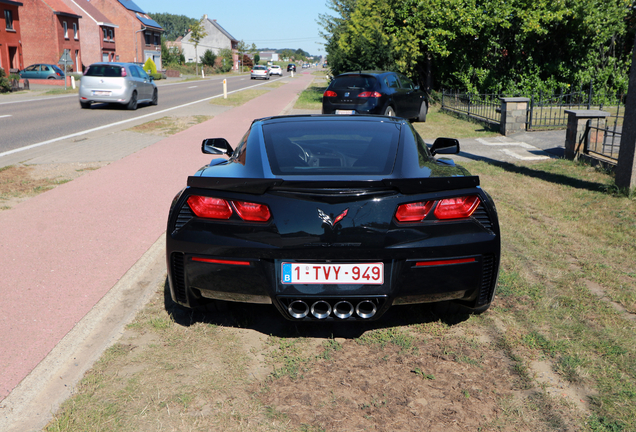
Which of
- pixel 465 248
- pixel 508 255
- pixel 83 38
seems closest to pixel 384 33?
pixel 508 255

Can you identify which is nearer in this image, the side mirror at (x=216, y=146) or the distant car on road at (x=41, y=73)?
the side mirror at (x=216, y=146)

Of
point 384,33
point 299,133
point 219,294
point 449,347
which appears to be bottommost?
point 449,347

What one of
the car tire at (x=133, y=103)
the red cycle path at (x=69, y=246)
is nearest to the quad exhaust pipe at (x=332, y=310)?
the red cycle path at (x=69, y=246)

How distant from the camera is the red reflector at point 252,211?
124 inches

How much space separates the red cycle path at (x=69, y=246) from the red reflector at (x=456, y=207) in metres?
2.45

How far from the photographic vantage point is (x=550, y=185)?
8461mm

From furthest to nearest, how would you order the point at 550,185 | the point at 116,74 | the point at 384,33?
the point at 384,33
the point at 116,74
the point at 550,185

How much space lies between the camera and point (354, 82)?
15.1m

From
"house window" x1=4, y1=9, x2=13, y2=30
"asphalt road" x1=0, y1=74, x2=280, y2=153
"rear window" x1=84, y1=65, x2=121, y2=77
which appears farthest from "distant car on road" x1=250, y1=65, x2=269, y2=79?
"rear window" x1=84, y1=65, x2=121, y2=77

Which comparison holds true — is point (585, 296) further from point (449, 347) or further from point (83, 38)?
point (83, 38)

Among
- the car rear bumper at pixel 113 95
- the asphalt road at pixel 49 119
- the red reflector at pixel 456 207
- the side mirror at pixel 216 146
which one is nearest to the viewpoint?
Answer: the red reflector at pixel 456 207

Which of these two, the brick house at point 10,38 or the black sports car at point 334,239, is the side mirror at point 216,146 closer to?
the black sports car at point 334,239

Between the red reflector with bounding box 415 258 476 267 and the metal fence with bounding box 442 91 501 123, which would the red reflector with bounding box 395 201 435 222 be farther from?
the metal fence with bounding box 442 91 501 123

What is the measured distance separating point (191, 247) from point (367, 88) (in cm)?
1226
